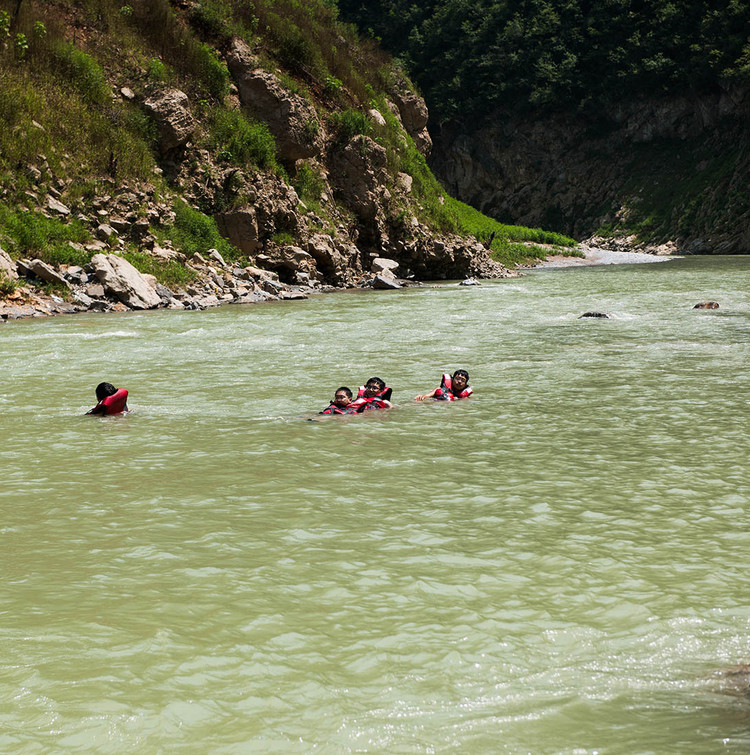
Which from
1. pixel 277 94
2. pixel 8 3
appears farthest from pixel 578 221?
pixel 8 3

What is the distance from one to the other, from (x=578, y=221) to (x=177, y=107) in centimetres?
5719

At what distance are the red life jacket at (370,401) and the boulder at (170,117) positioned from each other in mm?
22476

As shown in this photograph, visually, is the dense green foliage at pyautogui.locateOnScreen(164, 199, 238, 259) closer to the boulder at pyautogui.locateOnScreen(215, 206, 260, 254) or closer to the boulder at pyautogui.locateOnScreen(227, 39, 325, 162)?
the boulder at pyautogui.locateOnScreen(215, 206, 260, 254)

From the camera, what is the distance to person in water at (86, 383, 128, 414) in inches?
405

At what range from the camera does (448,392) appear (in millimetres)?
11461

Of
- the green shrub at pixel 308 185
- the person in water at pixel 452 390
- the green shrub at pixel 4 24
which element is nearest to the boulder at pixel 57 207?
the green shrub at pixel 4 24

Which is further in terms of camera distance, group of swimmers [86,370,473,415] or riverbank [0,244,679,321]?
riverbank [0,244,679,321]

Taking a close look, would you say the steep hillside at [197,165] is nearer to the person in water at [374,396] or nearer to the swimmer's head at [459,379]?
the person in water at [374,396]

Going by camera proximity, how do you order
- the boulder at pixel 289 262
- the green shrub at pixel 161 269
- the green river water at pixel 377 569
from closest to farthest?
the green river water at pixel 377 569, the green shrub at pixel 161 269, the boulder at pixel 289 262

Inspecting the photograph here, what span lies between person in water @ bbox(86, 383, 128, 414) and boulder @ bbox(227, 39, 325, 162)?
2580cm

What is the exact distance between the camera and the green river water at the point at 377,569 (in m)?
4.00

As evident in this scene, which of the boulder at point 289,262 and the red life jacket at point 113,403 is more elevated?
the boulder at point 289,262

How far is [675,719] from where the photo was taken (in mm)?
3912

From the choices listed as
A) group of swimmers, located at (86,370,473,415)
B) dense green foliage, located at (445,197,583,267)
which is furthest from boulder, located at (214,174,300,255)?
group of swimmers, located at (86,370,473,415)
